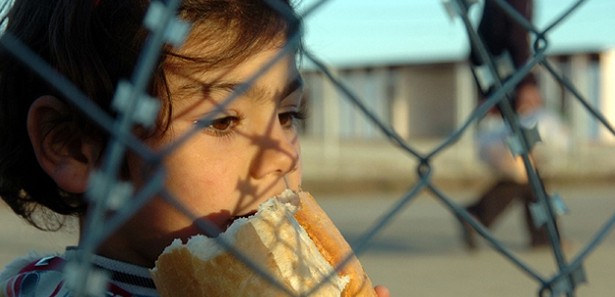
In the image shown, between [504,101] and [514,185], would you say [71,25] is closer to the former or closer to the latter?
[504,101]

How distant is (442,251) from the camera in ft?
24.0

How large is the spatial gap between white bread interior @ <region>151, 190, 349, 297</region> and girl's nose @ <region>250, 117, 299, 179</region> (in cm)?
14

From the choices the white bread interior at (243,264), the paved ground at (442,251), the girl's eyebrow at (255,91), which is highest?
the paved ground at (442,251)

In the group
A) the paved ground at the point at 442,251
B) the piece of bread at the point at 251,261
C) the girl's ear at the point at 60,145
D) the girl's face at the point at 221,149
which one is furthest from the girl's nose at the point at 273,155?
the paved ground at the point at 442,251

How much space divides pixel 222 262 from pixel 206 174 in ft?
0.67

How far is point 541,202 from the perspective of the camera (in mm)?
1759

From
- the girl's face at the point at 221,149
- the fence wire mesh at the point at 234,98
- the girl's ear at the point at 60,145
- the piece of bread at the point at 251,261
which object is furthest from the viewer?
the girl's ear at the point at 60,145

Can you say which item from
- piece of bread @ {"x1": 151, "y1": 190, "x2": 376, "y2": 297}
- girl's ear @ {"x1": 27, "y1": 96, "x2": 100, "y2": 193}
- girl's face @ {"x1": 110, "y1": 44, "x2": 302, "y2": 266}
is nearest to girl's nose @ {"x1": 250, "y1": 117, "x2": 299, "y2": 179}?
girl's face @ {"x1": 110, "y1": 44, "x2": 302, "y2": 266}

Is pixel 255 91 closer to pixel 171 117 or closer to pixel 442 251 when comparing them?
pixel 171 117

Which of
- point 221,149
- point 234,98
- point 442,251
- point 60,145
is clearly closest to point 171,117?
point 221,149

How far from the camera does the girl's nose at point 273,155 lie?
185 cm

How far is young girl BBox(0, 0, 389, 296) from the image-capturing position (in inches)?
71.4

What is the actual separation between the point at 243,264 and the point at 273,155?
0.85 feet

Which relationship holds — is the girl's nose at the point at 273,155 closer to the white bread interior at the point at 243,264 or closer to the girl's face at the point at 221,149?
the girl's face at the point at 221,149
